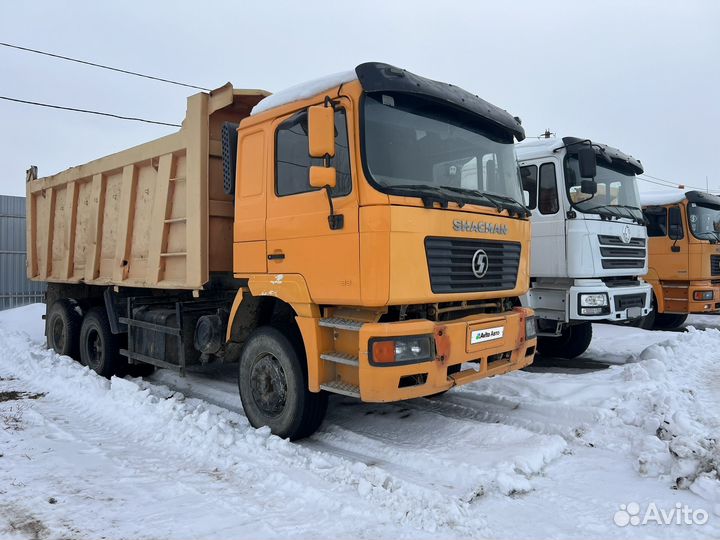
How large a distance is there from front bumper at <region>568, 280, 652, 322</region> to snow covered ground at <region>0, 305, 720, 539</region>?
2.96 ft

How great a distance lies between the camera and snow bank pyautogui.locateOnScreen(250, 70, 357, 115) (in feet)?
13.3

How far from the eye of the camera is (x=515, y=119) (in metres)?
5.15

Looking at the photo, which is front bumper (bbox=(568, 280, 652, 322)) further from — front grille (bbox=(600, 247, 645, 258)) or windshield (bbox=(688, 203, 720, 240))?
windshield (bbox=(688, 203, 720, 240))

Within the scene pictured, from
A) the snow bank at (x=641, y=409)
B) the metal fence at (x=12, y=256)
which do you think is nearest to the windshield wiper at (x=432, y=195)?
the snow bank at (x=641, y=409)

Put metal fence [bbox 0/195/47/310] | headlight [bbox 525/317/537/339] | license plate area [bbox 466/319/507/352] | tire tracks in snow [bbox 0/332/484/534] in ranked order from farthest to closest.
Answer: metal fence [bbox 0/195/47/310] → headlight [bbox 525/317/537/339] → license plate area [bbox 466/319/507/352] → tire tracks in snow [bbox 0/332/484/534]

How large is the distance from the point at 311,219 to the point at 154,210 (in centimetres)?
264

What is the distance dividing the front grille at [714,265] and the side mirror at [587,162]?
17.3ft

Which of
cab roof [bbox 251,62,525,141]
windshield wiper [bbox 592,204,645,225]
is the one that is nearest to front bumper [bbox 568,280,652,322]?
windshield wiper [bbox 592,204,645,225]

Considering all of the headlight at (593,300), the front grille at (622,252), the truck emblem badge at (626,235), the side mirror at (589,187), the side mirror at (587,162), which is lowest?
the headlight at (593,300)

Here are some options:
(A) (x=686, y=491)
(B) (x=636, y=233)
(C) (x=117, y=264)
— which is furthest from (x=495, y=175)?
(C) (x=117, y=264)

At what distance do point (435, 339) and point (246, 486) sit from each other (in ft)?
5.49

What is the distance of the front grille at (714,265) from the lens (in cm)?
1005

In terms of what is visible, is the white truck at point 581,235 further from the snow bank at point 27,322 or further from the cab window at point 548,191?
the snow bank at point 27,322

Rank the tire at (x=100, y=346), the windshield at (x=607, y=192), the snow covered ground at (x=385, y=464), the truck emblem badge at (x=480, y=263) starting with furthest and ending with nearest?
Result: the tire at (x=100, y=346)
the windshield at (x=607, y=192)
the truck emblem badge at (x=480, y=263)
the snow covered ground at (x=385, y=464)
